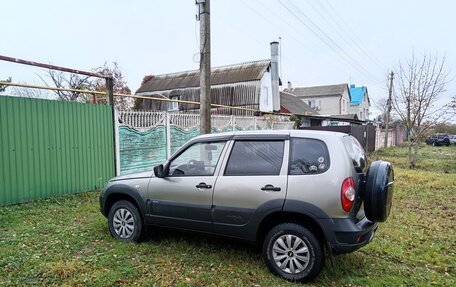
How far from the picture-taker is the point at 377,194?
11.5ft

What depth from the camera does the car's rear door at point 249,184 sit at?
3.61m

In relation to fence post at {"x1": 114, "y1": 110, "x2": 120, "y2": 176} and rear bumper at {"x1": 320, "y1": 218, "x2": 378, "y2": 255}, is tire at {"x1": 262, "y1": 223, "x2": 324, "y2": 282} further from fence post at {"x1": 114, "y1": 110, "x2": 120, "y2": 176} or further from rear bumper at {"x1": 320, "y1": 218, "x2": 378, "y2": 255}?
fence post at {"x1": 114, "y1": 110, "x2": 120, "y2": 176}

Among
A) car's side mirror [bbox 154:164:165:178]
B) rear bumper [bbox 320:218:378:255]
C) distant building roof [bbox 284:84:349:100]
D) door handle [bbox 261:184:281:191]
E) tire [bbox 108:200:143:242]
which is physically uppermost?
distant building roof [bbox 284:84:349:100]

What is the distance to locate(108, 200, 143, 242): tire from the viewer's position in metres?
4.61

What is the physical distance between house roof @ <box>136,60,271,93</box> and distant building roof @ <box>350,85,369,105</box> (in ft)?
110

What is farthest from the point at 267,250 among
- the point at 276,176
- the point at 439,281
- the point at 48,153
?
the point at 48,153

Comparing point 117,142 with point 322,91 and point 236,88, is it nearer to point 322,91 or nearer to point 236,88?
point 236,88

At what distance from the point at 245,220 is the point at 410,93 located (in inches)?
595

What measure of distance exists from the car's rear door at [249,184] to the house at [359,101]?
51.6 meters

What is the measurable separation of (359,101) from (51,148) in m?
53.2

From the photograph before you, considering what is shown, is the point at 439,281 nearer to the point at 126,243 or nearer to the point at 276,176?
the point at 276,176

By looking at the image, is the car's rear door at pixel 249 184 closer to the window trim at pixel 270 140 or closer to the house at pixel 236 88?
the window trim at pixel 270 140

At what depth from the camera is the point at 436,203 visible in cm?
745

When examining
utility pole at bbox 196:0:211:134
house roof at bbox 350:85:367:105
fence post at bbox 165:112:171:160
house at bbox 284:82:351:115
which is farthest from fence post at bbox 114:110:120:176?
house roof at bbox 350:85:367:105
